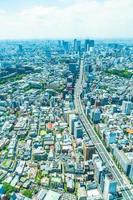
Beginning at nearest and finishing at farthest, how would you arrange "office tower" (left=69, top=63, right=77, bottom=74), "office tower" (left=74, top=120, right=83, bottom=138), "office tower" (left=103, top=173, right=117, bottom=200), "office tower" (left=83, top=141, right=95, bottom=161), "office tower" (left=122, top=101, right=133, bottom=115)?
"office tower" (left=103, top=173, right=117, bottom=200), "office tower" (left=83, top=141, right=95, bottom=161), "office tower" (left=74, top=120, right=83, bottom=138), "office tower" (left=122, top=101, right=133, bottom=115), "office tower" (left=69, top=63, right=77, bottom=74)

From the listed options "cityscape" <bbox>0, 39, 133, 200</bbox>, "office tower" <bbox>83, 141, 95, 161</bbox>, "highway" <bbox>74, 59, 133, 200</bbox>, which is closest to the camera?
"cityscape" <bbox>0, 39, 133, 200</bbox>

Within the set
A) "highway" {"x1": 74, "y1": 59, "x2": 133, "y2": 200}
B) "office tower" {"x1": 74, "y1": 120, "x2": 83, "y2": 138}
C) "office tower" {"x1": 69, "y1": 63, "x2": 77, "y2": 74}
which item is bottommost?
"highway" {"x1": 74, "y1": 59, "x2": 133, "y2": 200}

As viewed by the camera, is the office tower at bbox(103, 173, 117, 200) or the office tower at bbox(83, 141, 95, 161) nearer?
the office tower at bbox(103, 173, 117, 200)

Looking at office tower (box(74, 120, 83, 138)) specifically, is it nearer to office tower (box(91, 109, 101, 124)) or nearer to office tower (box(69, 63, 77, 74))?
office tower (box(91, 109, 101, 124))

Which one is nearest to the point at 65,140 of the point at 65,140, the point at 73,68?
the point at 65,140

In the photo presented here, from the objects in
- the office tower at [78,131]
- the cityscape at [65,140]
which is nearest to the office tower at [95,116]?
the cityscape at [65,140]

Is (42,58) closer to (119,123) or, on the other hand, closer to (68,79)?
(68,79)

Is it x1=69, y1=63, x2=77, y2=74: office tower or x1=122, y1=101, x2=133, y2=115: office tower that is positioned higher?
x1=69, y1=63, x2=77, y2=74: office tower

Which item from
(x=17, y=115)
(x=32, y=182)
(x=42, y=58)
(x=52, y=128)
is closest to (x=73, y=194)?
(x=32, y=182)

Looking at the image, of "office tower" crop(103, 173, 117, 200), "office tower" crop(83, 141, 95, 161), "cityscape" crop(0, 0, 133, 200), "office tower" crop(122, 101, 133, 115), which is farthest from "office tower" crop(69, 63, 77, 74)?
"office tower" crop(103, 173, 117, 200)
